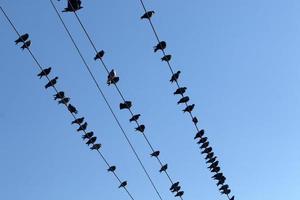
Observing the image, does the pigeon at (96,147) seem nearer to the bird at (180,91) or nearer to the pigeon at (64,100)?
the pigeon at (64,100)

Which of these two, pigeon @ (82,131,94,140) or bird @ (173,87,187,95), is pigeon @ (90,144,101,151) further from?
bird @ (173,87,187,95)

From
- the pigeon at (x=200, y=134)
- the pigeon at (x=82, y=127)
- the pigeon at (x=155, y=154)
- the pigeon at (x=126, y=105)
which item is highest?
the pigeon at (x=200, y=134)

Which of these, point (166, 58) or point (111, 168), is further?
point (111, 168)

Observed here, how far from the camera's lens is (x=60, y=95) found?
18.5 m

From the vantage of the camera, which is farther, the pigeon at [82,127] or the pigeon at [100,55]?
the pigeon at [82,127]

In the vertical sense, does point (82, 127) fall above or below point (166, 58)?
below

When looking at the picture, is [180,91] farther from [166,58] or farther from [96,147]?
[96,147]

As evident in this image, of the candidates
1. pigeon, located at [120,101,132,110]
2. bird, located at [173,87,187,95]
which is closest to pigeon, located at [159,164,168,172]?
bird, located at [173,87,187,95]

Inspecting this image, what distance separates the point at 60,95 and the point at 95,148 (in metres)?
2.45

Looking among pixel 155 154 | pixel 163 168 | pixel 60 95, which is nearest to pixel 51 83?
pixel 60 95

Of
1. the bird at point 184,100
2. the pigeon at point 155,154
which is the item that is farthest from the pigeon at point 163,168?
the bird at point 184,100

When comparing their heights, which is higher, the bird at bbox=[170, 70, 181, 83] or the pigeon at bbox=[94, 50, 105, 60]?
the bird at bbox=[170, 70, 181, 83]

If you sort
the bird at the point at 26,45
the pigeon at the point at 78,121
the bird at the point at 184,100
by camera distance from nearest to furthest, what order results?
the bird at the point at 26,45 < the pigeon at the point at 78,121 < the bird at the point at 184,100

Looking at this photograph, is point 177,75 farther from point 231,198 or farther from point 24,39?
point 231,198
